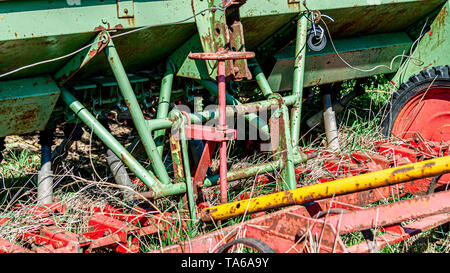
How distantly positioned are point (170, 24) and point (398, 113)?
6.94 ft

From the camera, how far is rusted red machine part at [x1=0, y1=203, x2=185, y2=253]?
2.71 m

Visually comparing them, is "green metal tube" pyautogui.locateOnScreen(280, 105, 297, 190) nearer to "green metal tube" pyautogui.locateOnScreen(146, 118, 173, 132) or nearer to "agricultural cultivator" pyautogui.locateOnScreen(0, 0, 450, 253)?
"agricultural cultivator" pyautogui.locateOnScreen(0, 0, 450, 253)

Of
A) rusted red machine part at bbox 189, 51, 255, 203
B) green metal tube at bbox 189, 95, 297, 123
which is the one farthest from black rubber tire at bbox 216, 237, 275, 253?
green metal tube at bbox 189, 95, 297, 123

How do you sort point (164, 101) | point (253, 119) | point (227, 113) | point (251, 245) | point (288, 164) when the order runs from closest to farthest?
point (251, 245), point (227, 113), point (288, 164), point (164, 101), point (253, 119)

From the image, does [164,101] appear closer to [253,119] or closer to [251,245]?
[253,119]

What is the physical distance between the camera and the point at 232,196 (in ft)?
12.6

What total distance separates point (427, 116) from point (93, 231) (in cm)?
270

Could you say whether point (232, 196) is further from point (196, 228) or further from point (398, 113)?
point (398, 113)

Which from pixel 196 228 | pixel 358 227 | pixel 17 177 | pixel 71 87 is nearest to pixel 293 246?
pixel 358 227

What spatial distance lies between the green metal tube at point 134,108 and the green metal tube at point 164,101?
266mm

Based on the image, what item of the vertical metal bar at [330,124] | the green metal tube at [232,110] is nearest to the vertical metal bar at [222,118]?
the green metal tube at [232,110]

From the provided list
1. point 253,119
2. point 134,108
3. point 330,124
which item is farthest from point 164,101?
point 330,124

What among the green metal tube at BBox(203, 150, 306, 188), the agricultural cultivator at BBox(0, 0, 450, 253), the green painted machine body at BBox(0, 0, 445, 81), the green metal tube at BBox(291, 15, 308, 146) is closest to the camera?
the agricultural cultivator at BBox(0, 0, 450, 253)

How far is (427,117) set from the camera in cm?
434
